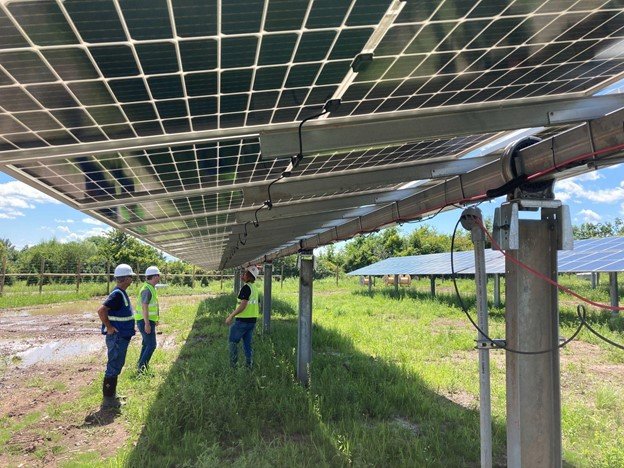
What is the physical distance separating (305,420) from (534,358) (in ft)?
11.9

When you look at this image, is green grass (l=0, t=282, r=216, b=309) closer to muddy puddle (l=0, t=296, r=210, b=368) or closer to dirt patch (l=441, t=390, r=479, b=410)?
muddy puddle (l=0, t=296, r=210, b=368)

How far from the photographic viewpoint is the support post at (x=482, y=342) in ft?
13.1

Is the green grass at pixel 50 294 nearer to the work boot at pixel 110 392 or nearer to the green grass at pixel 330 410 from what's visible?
the green grass at pixel 330 410

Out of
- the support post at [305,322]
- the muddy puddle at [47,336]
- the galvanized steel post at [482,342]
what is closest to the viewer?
the galvanized steel post at [482,342]

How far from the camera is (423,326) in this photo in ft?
53.2

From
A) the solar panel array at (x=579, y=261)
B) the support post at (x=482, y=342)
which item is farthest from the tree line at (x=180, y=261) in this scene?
the support post at (x=482, y=342)

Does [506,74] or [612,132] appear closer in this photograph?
[612,132]

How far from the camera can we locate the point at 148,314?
8.68 meters

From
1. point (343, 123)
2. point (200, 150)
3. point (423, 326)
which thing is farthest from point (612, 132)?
point (423, 326)

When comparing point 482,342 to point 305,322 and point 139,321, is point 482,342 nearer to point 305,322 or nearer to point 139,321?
point 305,322

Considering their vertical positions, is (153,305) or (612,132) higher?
(612,132)

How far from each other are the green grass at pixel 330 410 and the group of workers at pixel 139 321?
0.36 m

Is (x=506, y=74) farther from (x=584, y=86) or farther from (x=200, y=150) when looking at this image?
(x=200, y=150)

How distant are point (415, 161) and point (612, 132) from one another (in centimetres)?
272
